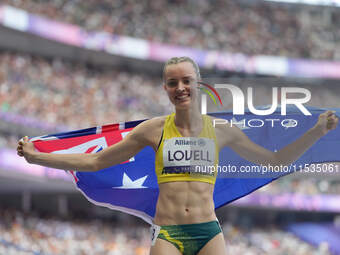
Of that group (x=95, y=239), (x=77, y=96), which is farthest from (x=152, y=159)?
(x=77, y=96)

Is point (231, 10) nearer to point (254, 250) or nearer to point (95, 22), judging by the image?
point (95, 22)

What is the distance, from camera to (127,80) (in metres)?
31.5

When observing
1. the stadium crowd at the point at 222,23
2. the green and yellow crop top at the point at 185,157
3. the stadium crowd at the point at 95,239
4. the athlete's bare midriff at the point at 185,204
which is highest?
the stadium crowd at the point at 222,23

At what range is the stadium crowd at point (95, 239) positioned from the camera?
18.8 meters

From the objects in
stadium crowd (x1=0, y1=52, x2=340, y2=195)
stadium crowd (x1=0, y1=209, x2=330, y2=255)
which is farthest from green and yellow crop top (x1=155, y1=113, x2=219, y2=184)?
stadium crowd (x1=0, y1=52, x2=340, y2=195)

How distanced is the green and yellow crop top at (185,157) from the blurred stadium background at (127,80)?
1272cm

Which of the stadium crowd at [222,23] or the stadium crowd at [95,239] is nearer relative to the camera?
the stadium crowd at [95,239]

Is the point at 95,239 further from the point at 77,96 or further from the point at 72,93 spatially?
the point at 72,93

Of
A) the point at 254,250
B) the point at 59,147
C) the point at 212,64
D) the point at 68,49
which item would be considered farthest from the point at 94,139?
the point at 212,64

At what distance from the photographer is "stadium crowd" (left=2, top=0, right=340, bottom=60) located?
31.1 metres

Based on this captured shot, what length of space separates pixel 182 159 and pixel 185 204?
0.32 metres

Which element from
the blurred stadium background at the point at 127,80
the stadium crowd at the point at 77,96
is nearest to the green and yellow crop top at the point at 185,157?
the blurred stadium background at the point at 127,80

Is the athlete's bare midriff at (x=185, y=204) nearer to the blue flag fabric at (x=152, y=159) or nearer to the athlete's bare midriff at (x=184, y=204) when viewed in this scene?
the athlete's bare midriff at (x=184, y=204)

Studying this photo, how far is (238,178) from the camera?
5.83m
